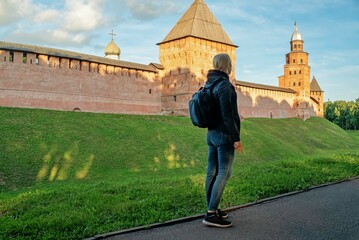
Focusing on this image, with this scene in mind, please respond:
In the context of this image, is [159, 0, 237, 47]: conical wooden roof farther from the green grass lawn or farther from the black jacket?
the black jacket

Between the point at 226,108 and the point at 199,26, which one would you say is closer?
the point at 226,108

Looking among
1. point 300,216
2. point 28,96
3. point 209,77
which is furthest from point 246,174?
point 28,96

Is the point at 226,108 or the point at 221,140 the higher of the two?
A: the point at 226,108

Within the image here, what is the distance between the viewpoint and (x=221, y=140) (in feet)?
12.7

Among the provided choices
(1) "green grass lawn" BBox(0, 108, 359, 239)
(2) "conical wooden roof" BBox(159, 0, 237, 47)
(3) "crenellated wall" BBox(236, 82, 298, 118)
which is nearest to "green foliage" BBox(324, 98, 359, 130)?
(3) "crenellated wall" BBox(236, 82, 298, 118)

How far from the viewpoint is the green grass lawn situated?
13.4ft

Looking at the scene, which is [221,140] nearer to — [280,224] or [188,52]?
[280,224]

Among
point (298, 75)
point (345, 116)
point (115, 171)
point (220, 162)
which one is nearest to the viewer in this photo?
point (220, 162)

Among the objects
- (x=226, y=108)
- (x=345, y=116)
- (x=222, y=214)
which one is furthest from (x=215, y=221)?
(x=345, y=116)

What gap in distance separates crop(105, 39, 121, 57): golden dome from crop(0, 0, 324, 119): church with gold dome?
120mm

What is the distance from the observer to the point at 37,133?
17625 mm

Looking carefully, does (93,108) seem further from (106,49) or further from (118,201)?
(118,201)

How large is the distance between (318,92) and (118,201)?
65865 mm

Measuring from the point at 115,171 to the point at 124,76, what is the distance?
61.2 ft
